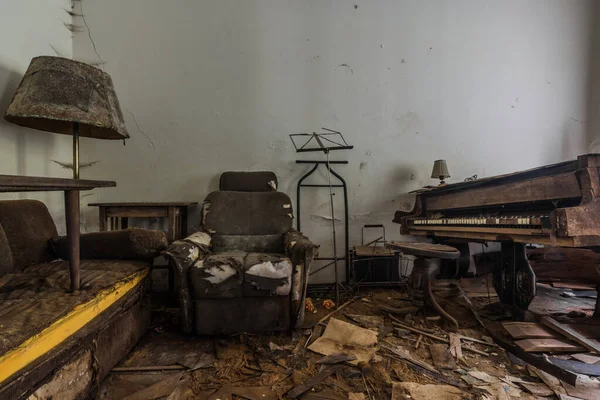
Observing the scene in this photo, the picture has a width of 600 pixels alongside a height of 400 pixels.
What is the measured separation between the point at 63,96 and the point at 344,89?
89.6 inches

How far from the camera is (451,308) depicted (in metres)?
2.13

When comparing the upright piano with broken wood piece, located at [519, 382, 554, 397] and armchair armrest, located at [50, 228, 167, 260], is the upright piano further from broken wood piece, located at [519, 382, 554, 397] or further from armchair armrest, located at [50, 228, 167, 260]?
armchair armrest, located at [50, 228, 167, 260]

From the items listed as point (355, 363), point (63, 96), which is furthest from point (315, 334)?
point (63, 96)

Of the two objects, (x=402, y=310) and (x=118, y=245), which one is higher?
(x=118, y=245)

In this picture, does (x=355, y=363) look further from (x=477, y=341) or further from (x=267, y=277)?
(x=477, y=341)

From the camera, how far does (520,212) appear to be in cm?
→ 171

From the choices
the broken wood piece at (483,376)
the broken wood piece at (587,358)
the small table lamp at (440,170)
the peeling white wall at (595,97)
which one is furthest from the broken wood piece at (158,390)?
the peeling white wall at (595,97)

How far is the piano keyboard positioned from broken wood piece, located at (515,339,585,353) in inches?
25.6

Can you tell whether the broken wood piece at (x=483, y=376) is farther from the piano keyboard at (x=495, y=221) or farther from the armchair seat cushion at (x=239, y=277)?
the armchair seat cushion at (x=239, y=277)

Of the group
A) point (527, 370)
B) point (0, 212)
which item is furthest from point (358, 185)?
point (0, 212)

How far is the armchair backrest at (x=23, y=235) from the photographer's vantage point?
1431 mm

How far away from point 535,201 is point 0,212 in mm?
2969

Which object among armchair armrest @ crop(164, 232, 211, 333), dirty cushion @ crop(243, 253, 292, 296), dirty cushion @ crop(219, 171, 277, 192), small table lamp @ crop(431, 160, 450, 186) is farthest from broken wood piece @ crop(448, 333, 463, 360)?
dirty cushion @ crop(219, 171, 277, 192)

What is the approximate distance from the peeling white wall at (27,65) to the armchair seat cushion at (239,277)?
1590mm
